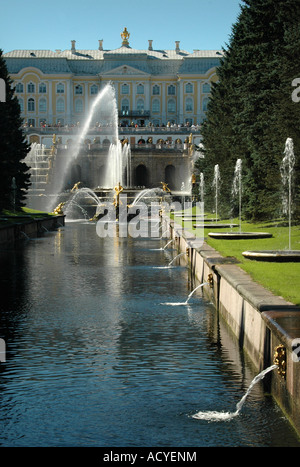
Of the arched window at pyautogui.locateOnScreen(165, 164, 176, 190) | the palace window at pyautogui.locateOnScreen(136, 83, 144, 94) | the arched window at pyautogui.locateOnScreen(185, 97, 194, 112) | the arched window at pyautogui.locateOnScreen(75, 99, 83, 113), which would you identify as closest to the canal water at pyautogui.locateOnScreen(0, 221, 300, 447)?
the arched window at pyautogui.locateOnScreen(165, 164, 176, 190)

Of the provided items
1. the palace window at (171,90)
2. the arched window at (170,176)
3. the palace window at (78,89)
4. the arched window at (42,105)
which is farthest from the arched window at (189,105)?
the arched window at (170,176)

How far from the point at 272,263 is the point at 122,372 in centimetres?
655

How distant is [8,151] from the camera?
40.0 m

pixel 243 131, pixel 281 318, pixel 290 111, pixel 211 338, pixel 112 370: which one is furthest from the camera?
pixel 243 131

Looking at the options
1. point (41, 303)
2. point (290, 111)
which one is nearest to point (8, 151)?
point (290, 111)

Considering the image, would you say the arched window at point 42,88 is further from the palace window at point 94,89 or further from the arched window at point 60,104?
the palace window at point 94,89

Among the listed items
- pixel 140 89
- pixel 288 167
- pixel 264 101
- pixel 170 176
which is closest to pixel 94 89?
pixel 140 89

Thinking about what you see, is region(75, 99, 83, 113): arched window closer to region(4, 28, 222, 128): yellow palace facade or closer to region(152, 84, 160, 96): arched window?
region(4, 28, 222, 128): yellow palace facade

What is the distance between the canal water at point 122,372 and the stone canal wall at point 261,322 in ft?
0.75

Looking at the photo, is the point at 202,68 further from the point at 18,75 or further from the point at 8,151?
the point at 8,151

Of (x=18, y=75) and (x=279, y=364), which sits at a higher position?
(x=18, y=75)

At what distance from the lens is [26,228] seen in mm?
37062

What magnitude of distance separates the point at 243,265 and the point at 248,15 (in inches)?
807

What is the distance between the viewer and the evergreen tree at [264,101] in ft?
83.8
